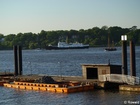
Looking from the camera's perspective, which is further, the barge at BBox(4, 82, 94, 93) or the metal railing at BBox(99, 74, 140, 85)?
the barge at BBox(4, 82, 94, 93)

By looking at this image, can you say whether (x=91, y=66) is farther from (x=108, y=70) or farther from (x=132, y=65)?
(x=132, y=65)

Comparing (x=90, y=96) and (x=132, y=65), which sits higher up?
(x=132, y=65)

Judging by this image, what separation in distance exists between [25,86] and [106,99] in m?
13.7

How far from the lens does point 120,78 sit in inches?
1757

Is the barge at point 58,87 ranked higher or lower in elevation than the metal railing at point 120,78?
lower

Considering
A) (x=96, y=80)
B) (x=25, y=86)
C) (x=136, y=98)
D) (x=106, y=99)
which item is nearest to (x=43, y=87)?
(x=25, y=86)

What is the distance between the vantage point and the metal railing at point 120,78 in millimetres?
42628

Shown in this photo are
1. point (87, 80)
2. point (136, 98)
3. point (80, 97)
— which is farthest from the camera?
point (87, 80)

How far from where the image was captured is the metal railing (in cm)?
4263

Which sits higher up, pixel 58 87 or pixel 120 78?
pixel 120 78

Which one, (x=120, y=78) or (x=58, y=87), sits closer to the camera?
(x=120, y=78)

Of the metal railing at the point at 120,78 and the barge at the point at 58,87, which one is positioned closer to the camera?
the metal railing at the point at 120,78

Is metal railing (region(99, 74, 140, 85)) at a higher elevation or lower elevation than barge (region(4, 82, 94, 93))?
higher

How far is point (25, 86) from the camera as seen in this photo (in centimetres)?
4931
